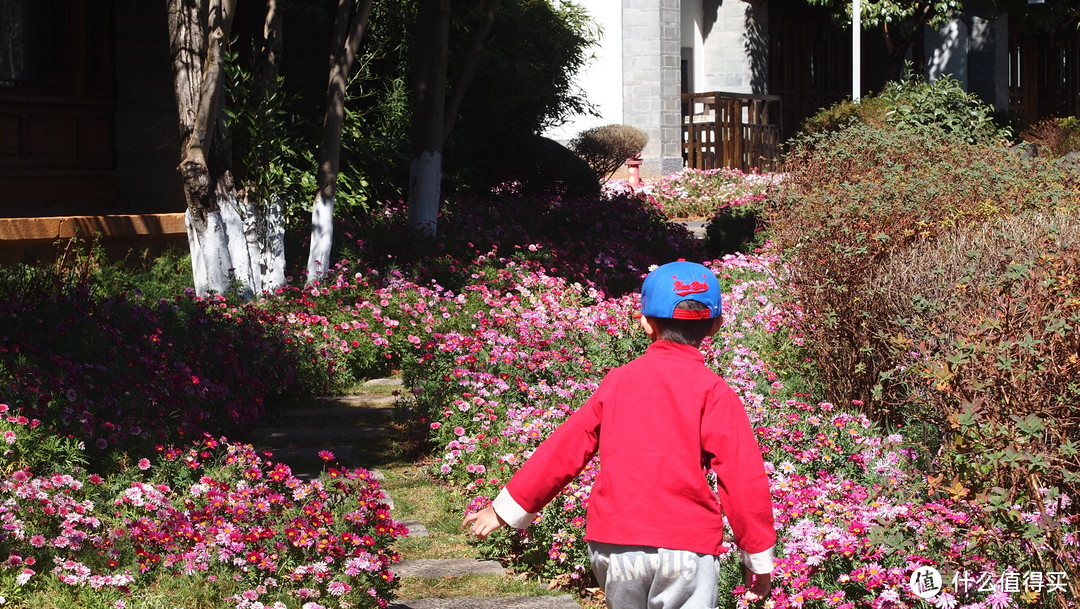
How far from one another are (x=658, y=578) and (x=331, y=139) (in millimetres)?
7711

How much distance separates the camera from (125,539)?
439cm

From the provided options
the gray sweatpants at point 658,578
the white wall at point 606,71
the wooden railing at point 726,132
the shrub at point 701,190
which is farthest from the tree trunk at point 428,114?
the wooden railing at point 726,132

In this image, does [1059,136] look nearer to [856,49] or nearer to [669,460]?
[856,49]

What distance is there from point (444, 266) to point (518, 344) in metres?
2.97

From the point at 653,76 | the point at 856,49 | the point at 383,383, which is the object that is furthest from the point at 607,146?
the point at 383,383

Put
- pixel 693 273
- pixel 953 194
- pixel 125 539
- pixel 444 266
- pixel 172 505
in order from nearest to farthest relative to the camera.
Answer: pixel 693 273, pixel 125 539, pixel 172 505, pixel 953 194, pixel 444 266

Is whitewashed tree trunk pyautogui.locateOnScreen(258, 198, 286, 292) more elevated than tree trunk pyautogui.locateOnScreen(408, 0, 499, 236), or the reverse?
tree trunk pyautogui.locateOnScreen(408, 0, 499, 236)

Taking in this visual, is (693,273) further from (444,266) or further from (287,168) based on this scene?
(287,168)

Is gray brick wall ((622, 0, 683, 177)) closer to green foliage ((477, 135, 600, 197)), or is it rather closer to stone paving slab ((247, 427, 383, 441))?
green foliage ((477, 135, 600, 197))

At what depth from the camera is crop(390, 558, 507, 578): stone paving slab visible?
4.88m

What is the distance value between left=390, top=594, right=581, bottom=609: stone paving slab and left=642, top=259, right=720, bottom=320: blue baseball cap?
1779 millimetres

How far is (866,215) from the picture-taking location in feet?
23.2

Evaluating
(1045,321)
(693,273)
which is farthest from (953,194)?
(693,273)

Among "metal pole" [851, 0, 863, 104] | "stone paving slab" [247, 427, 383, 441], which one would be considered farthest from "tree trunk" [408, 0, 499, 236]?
"metal pole" [851, 0, 863, 104]
